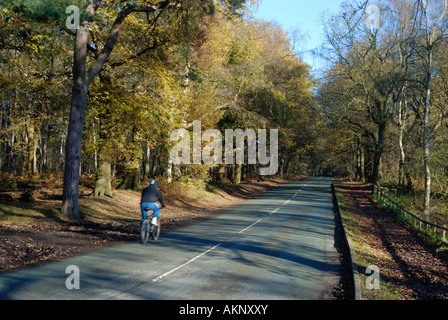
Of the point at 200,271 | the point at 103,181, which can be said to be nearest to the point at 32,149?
the point at 103,181

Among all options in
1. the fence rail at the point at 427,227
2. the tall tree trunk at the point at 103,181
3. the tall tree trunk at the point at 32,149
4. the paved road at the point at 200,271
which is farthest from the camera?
the tall tree trunk at the point at 32,149

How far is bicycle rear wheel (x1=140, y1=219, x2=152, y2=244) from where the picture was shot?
11992 millimetres

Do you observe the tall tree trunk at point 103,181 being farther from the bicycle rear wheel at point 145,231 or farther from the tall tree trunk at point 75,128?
the bicycle rear wheel at point 145,231

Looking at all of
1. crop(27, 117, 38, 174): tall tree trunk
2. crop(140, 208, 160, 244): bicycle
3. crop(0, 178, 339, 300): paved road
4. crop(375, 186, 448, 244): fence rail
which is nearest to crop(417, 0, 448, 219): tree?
crop(375, 186, 448, 244): fence rail

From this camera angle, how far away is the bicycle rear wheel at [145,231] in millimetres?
11992

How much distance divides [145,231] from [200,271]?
383cm

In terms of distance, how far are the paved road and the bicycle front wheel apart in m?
0.37

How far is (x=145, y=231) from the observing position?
1209 cm

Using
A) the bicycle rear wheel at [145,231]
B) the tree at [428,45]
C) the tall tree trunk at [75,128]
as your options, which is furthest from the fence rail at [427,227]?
the tall tree trunk at [75,128]

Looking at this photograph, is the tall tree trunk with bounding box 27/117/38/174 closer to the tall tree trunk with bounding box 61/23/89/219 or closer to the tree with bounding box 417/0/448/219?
the tall tree trunk with bounding box 61/23/89/219

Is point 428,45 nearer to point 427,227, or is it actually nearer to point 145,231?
point 427,227
